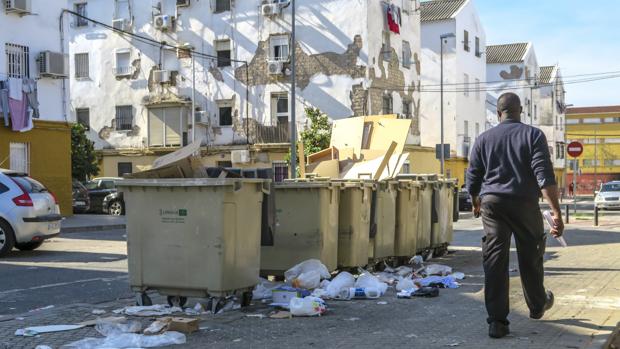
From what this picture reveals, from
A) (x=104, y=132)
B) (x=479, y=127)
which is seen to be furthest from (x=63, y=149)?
(x=479, y=127)

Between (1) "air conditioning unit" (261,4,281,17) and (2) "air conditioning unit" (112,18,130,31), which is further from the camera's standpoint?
(2) "air conditioning unit" (112,18,130,31)

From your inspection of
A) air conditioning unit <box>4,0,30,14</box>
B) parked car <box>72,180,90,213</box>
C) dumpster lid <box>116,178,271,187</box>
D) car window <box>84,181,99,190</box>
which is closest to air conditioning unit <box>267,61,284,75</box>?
car window <box>84,181,99,190</box>

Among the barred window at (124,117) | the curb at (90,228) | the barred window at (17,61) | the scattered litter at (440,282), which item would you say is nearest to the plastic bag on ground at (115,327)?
the scattered litter at (440,282)

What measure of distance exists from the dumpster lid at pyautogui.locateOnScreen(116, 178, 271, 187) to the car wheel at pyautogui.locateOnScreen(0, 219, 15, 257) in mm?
6321

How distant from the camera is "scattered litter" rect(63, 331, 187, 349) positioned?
5.68 m

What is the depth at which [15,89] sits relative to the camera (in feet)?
72.4

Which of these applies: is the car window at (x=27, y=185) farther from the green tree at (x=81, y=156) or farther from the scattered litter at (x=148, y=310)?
the green tree at (x=81, y=156)

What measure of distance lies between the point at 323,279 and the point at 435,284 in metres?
1.45

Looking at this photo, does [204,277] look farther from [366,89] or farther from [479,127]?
[479,127]

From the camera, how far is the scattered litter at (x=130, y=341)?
5.68 meters

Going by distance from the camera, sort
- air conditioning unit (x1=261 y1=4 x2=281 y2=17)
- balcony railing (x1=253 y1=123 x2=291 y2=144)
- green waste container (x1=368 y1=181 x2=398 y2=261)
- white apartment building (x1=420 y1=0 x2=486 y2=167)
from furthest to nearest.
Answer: white apartment building (x1=420 y1=0 x2=486 y2=167) < balcony railing (x1=253 y1=123 x2=291 y2=144) < air conditioning unit (x1=261 y1=4 x2=281 y2=17) < green waste container (x1=368 y1=181 x2=398 y2=261)

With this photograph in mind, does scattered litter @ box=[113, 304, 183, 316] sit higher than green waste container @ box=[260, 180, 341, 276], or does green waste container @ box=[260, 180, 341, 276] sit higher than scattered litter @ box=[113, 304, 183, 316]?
green waste container @ box=[260, 180, 341, 276]

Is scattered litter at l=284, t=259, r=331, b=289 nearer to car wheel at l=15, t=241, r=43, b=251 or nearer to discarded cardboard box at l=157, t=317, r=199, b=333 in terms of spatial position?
discarded cardboard box at l=157, t=317, r=199, b=333

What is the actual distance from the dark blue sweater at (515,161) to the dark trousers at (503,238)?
0.31 feet
